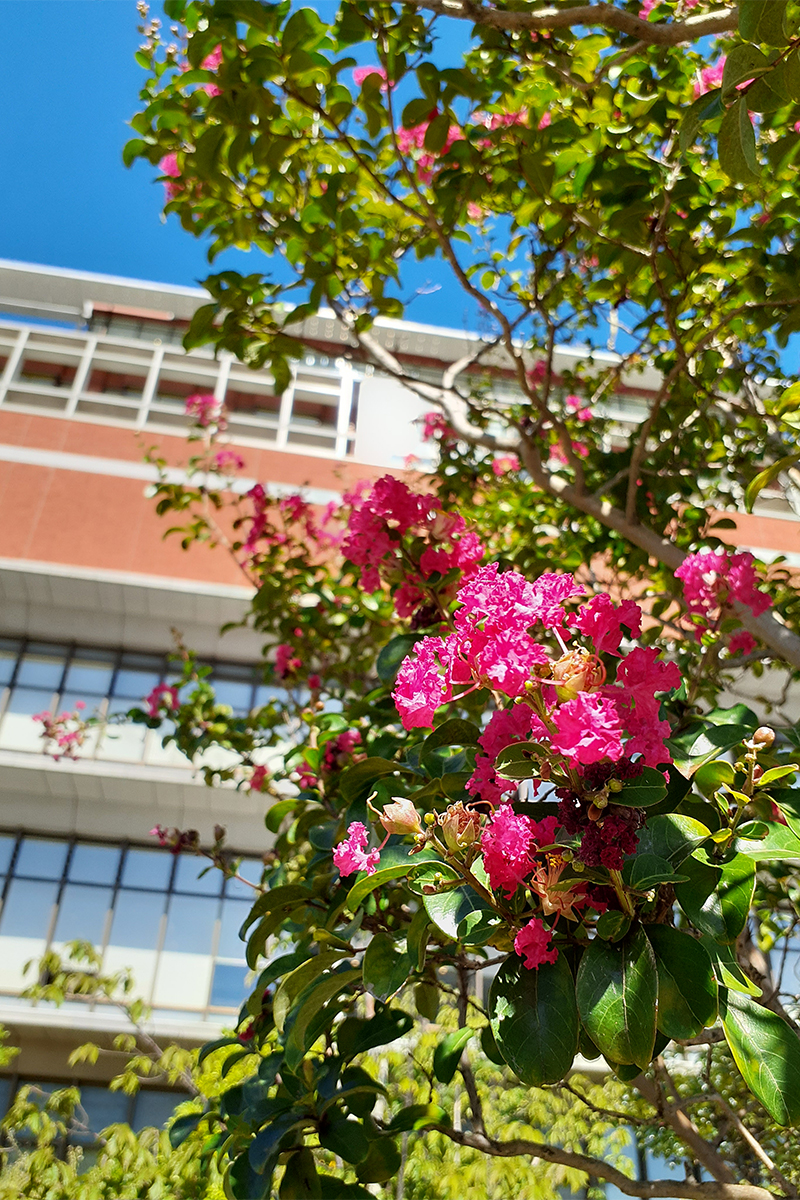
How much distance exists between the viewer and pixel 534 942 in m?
0.93

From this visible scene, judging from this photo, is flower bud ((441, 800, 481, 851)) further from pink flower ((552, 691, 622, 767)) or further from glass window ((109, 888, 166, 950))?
glass window ((109, 888, 166, 950))

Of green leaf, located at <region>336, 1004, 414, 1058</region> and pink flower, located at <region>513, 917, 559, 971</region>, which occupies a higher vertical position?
green leaf, located at <region>336, 1004, 414, 1058</region>

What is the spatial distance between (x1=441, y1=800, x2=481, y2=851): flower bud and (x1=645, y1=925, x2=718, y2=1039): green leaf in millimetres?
221

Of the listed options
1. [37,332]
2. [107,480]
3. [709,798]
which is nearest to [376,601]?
[709,798]

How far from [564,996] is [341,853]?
0.90 ft

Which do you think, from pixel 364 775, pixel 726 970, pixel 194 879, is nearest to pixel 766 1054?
pixel 726 970

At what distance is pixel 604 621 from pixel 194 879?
9008 mm

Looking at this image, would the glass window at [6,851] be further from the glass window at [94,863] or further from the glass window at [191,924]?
the glass window at [191,924]

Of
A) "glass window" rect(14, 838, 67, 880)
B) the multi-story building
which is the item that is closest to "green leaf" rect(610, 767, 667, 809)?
the multi-story building

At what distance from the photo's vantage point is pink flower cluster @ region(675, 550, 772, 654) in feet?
6.47

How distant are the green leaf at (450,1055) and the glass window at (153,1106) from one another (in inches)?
301

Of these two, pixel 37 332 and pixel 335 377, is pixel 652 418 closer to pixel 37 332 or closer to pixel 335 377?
pixel 335 377

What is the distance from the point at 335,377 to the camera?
40.3ft

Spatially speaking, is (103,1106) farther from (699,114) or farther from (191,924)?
(699,114)
